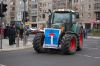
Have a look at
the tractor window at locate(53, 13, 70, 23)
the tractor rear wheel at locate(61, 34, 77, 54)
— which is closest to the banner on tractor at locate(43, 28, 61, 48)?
the tractor rear wheel at locate(61, 34, 77, 54)

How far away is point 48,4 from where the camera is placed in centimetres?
12400

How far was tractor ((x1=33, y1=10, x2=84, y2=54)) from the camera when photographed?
75.7ft

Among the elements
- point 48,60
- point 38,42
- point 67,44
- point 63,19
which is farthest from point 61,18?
point 48,60

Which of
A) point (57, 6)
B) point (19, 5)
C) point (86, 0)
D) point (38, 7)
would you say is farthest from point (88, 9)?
point (19, 5)

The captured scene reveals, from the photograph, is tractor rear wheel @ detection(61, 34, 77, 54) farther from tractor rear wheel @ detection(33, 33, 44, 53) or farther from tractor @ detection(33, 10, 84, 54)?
tractor rear wheel @ detection(33, 33, 44, 53)

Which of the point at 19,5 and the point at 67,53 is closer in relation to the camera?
the point at 67,53

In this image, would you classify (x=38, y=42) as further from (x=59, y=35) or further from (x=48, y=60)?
(x=48, y=60)

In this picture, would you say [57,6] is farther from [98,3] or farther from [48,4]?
[98,3]

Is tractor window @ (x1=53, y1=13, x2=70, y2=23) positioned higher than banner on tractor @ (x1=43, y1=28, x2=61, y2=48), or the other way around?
tractor window @ (x1=53, y1=13, x2=70, y2=23)

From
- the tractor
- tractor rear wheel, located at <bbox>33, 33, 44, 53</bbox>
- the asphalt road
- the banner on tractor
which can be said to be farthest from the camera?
tractor rear wheel, located at <bbox>33, 33, 44, 53</bbox>

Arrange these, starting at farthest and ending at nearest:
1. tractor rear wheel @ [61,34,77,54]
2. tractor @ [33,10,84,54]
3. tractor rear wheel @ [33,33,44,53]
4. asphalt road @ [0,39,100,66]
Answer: tractor rear wheel @ [33,33,44,53] < tractor @ [33,10,84,54] < tractor rear wheel @ [61,34,77,54] < asphalt road @ [0,39,100,66]

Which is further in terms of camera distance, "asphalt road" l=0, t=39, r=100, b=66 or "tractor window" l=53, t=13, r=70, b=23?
"tractor window" l=53, t=13, r=70, b=23

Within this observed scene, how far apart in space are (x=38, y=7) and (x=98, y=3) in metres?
31.6

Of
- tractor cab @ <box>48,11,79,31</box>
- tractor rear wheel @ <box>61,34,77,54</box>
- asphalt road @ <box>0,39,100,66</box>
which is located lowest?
asphalt road @ <box>0,39,100,66</box>
